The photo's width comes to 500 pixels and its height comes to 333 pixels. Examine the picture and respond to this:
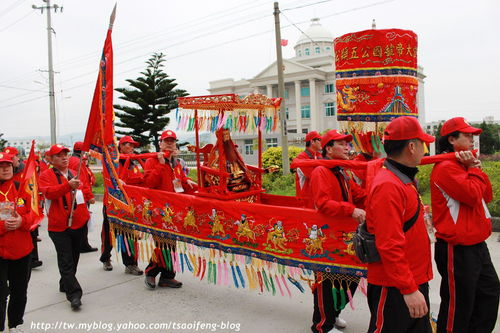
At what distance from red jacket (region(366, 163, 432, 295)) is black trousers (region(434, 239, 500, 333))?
750 millimetres

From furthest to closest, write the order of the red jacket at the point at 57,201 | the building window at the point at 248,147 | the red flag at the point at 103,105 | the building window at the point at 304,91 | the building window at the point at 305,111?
the building window at the point at 305,111, the building window at the point at 304,91, the building window at the point at 248,147, the red flag at the point at 103,105, the red jacket at the point at 57,201

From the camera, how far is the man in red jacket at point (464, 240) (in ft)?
9.08

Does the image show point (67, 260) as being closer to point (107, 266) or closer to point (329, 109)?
point (107, 266)

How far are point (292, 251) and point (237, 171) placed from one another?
1.34 meters

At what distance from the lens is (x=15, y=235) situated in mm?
3314

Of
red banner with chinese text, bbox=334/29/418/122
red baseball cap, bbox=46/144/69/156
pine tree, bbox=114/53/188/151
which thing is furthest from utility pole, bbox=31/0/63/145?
red banner with chinese text, bbox=334/29/418/122

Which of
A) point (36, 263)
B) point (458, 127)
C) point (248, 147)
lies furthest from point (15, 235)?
point (248, 147)

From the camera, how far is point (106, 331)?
3734mm

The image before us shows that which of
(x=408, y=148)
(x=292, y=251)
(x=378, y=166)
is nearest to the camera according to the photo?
(x=408, y=148)

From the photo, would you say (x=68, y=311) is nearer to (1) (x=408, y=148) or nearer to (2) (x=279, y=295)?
(2) (x=279, y=295)

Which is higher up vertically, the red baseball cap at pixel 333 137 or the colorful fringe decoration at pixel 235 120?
the colorful fringe decoration at pixel 235 120

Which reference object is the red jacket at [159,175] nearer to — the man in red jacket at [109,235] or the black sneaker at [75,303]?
the man in red jacket at [109,235]

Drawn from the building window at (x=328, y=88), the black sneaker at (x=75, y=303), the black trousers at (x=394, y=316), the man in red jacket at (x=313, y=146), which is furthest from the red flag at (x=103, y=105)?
the building window at (x=328, y=88)

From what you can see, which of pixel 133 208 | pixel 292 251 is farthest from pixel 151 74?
pixel 292 251
